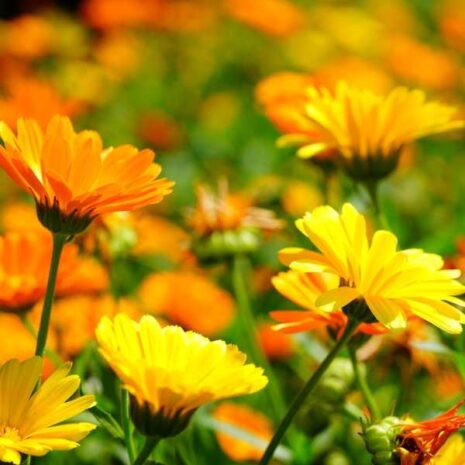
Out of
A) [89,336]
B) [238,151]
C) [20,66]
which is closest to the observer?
[89,336]

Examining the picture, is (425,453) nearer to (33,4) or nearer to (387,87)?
(387,87)

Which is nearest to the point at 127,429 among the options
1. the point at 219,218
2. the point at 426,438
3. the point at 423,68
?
the point at 426,438

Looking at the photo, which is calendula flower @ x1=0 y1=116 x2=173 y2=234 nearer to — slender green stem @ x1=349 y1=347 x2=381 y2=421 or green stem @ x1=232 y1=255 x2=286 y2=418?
slender green stem @ x1=349 y1=347 x2=381 y2=421

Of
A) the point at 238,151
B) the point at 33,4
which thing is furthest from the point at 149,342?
the point at 33,4

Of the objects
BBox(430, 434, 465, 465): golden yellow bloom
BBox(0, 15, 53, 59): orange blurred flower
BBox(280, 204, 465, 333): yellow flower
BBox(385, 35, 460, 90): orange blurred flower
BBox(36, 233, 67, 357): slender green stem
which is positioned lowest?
BBox(0, 15, 53, 59): orange blurred flower

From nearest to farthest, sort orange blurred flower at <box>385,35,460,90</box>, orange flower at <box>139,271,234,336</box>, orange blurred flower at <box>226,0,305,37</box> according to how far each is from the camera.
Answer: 1. orange flower at <box>139,271,234,336</box>
2. orange blurred flower at <box>385,35,460,90</box>
3. orange blurred flower at <box>226,0,305,37</box>

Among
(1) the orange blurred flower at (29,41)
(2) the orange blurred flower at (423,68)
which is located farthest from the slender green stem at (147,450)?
(2) the orange blurred flower at (423,68)

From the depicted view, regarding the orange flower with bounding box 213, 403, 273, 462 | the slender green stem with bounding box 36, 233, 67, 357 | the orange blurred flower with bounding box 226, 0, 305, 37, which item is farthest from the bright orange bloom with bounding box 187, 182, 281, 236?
the orange blurred flower with bounding box 226, 0, 305, 37
